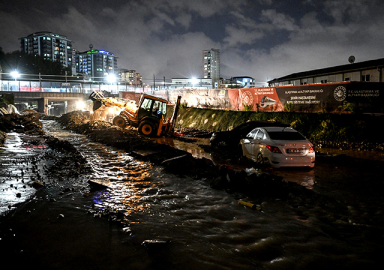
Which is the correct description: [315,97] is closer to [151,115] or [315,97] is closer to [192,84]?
[151,115]

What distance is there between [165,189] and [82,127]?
702 inches

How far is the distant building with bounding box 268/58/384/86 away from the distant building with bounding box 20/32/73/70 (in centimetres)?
16197

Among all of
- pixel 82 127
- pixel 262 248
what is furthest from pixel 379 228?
pixel 82 127

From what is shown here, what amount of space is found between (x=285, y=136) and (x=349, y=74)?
2307cm

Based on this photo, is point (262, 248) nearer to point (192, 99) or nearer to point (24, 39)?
point (192, 99)

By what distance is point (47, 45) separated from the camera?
170125mm

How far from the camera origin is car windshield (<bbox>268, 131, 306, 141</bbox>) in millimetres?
9734

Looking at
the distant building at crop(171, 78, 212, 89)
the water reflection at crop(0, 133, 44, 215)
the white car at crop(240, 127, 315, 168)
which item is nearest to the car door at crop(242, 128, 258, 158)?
the white car at crop(240, 127, 315, 168)

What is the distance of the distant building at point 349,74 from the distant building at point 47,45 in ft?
531

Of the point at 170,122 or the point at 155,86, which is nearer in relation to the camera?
the point at 170,122

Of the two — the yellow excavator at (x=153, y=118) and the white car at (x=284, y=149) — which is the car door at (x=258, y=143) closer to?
the white car at (x=284, y=149)

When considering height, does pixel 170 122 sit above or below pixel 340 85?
below

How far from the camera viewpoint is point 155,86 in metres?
51.2

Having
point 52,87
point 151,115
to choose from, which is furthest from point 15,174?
point 52,87
